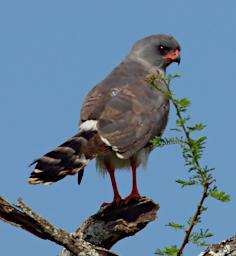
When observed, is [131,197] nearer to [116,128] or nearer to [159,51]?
[116,128]

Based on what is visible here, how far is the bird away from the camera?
20.3 ft

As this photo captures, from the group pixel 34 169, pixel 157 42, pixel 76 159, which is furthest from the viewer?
pixel 157 42

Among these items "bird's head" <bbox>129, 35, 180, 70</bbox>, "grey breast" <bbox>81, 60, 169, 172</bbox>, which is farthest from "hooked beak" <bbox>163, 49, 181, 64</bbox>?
"grey breast" <bbox>81, 60, 169, 172</bbox>

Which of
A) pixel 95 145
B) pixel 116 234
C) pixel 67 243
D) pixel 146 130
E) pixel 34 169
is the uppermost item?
pixel 146 130

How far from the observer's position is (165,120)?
762cm

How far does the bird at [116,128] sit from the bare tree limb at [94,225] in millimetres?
297

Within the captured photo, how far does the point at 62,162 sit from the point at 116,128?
116 cm

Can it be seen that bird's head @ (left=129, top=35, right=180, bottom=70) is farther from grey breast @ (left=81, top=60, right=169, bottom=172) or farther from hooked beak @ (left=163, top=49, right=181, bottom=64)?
grey breast @ (left=81, top=60, right=169, bottom=172)

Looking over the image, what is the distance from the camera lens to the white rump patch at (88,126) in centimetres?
676

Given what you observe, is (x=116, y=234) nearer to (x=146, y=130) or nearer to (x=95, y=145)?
(x=95, y=145)

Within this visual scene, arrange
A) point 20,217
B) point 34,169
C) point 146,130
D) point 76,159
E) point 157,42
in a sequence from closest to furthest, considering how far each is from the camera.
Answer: point 20,217 < point 34,169 < point 76,159 < point 146,130 < point 157,42

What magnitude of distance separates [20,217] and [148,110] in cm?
308

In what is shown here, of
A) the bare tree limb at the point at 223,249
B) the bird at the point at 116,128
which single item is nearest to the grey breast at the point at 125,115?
the bird at the point at 116,128

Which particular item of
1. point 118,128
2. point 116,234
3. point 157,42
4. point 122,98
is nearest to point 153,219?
point 116,234
